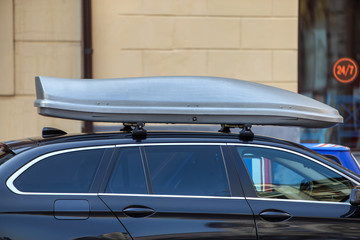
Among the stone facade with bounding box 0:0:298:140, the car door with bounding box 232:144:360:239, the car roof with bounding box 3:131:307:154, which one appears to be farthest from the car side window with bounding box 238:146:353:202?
the stone facade with bounding box 0:0:298:140

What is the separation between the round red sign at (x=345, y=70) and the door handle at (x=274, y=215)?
681cm

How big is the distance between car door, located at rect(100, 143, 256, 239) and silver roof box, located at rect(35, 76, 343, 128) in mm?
303

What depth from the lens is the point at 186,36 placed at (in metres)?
9.36

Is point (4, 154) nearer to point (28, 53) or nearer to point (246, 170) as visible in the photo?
point (246, 170)

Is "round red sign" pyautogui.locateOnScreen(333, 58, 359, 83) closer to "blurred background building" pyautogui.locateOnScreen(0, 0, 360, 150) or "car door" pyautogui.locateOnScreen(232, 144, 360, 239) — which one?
"blurred background building" pyautogui.locateOnScreen(0, 0, 360, 150)

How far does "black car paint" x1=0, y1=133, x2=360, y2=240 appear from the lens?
11.8ft

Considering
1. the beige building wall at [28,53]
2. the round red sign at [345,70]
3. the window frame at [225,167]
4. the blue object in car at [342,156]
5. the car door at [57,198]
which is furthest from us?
the round red sign at [345,70]

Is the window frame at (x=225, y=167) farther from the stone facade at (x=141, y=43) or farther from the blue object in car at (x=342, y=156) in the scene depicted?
the stone facade at (x=141, y=43)

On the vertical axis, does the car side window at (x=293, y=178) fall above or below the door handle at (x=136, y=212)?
above

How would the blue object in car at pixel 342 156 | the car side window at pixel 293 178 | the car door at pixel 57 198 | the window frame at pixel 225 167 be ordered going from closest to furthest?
1. the car door at pixel 57 198
2. the window frame at pixel 225 167
3. the car side window at pixel 293 178
4. the blue object in car at pixel 342 156

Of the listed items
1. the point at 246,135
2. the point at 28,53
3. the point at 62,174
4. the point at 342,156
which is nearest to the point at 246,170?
the point at 246,135

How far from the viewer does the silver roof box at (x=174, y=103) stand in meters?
4.16

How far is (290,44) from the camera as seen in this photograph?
9625 millimetres

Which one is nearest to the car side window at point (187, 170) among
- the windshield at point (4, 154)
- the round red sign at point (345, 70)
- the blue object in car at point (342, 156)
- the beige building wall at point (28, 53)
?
A: the windshield at point (4, 154)
